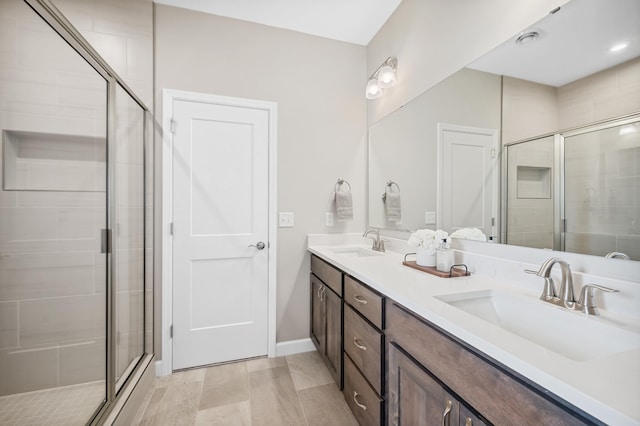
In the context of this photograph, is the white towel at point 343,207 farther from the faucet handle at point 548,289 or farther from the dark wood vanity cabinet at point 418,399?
the faucet handle at point 548,289

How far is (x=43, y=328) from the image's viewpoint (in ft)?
4.54

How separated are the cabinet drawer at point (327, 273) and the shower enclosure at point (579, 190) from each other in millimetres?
912

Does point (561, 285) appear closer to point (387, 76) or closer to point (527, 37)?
point (527, 37)

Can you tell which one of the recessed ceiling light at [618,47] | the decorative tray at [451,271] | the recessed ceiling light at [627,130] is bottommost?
the decorative tray at [451,271]

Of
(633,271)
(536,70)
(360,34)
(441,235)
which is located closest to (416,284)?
(441,235)

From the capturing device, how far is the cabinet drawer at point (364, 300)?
119cm

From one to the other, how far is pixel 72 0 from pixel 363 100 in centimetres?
217

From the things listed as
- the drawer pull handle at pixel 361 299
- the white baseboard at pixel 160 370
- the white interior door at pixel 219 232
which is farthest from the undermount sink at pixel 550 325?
the white baseboard at pixel 160 370

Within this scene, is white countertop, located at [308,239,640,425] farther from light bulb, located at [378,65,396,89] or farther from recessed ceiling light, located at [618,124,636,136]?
light bulb, located at [378,65,396,89]

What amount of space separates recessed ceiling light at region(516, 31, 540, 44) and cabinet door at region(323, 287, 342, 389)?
5.07 ft

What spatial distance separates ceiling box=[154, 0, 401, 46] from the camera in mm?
1942

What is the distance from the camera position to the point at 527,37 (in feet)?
3.70

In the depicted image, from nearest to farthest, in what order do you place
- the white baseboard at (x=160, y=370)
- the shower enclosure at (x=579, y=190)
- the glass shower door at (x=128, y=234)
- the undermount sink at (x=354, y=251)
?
the shower enclosure at (x=579, y=190) → the glass shower door at (x=128, y=234) → the white baseboard at (x=160, y=370) → the undermount sink at (x=354, y=251)

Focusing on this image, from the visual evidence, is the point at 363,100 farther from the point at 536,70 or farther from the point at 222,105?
the point at 536,70
